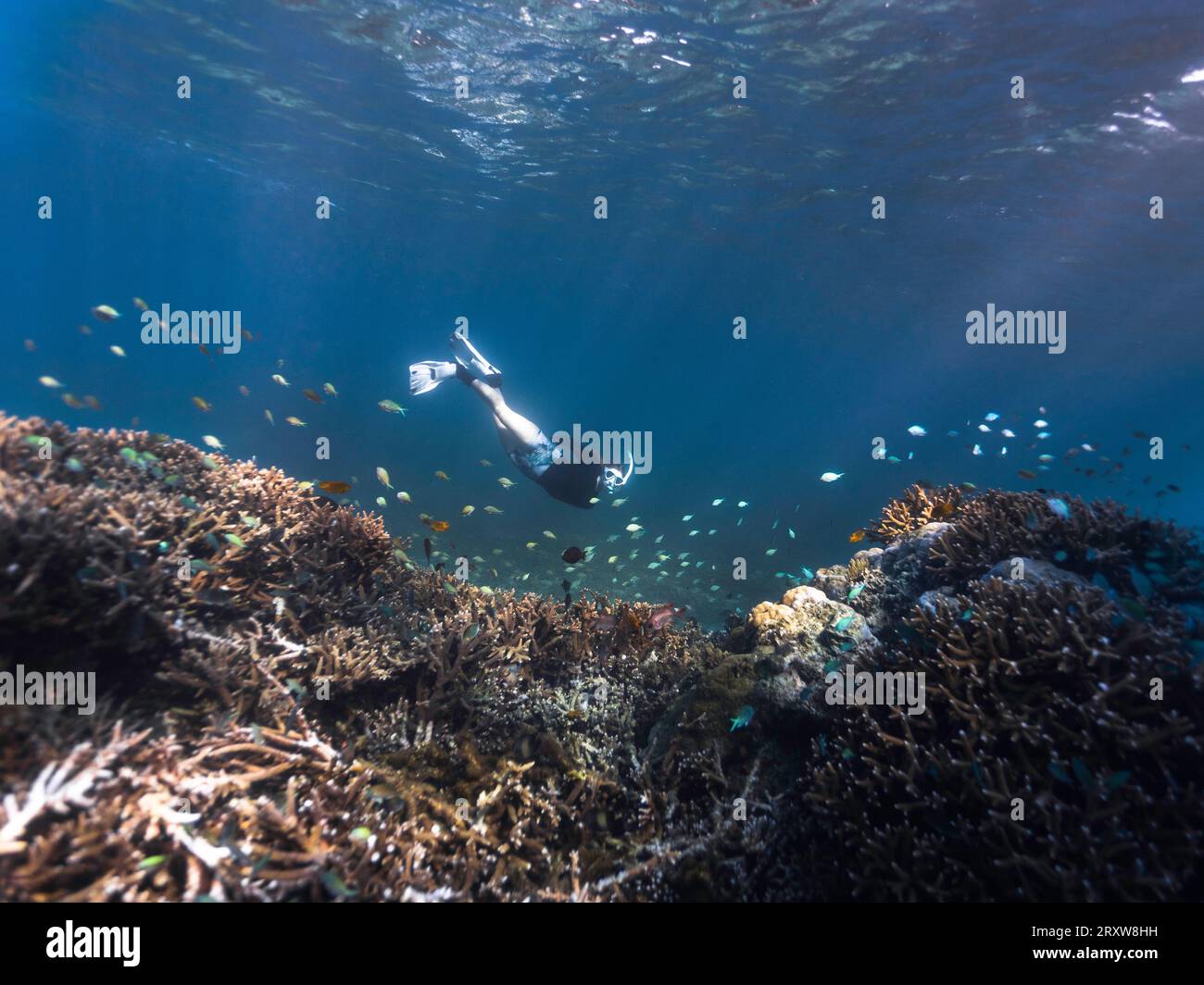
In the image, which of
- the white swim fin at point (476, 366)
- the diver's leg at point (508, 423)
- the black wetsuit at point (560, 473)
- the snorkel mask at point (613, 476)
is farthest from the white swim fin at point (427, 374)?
the snorkel mask at point (613, 476)

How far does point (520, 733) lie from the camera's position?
16.7ft

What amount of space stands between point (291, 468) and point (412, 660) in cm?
3109

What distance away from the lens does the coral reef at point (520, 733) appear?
334 centimetres

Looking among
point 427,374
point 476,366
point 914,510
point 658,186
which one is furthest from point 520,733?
point 658,186

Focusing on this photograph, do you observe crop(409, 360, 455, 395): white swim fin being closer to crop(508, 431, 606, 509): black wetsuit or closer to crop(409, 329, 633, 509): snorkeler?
crop(409, 329, 633, 509): snorkeler

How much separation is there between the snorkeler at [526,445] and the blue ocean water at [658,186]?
2316 mm

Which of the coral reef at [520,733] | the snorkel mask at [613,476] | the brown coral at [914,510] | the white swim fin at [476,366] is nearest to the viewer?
the coral reef at [520,733]

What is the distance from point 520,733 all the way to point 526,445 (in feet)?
21.7

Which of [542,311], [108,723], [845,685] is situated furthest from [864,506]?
[542,311]

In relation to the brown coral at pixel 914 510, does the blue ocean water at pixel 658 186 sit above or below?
above

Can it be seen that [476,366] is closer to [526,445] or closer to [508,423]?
[508,423]

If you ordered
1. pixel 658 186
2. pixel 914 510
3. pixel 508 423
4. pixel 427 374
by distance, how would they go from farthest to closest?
pixel 658 186 → pixel 427 374 → pixel 508 423 → pixel 914 510

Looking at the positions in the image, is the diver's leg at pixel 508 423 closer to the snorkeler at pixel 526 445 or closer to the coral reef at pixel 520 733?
the snorkeler at pixel 526 445

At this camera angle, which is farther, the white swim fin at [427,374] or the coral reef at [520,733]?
the white swim fin at [427,374]
